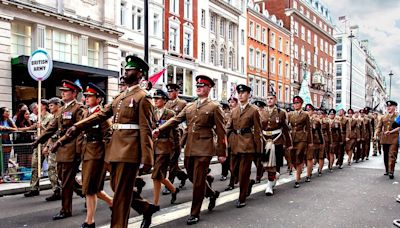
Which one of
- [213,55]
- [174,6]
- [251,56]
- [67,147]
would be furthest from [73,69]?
[251,56]

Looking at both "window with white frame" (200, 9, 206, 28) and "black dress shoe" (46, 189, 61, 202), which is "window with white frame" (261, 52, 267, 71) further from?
"black dress shoe" (46, 189, 61, 202)

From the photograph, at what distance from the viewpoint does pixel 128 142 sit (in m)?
5.05

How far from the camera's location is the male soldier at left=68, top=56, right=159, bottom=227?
5.03 m

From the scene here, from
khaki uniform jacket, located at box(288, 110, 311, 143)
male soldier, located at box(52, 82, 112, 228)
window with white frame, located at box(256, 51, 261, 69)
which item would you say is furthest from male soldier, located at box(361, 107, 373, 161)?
window with white frame, located at box(256, 51, 261, 69)

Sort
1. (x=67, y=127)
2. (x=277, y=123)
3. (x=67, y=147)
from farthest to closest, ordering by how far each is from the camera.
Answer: (x=277, y=123)
(x=67, y=127)
(x=67, y=147)

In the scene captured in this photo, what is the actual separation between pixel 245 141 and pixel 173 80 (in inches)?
985

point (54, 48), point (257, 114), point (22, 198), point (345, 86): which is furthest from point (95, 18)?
point (345, 86)

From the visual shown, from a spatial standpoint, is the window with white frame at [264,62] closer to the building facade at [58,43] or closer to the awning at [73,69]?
the building facade at [58,43]

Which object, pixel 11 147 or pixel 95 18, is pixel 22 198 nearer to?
pixel 11 147

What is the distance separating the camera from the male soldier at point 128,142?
198 inches

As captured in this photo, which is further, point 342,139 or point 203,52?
point 203,52

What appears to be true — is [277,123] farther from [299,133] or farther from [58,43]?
[58,43]

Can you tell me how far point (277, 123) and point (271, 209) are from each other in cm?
284

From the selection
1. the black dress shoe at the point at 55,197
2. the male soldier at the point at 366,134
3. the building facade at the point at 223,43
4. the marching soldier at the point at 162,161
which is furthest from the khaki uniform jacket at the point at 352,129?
the building facade at the point at 223,43
